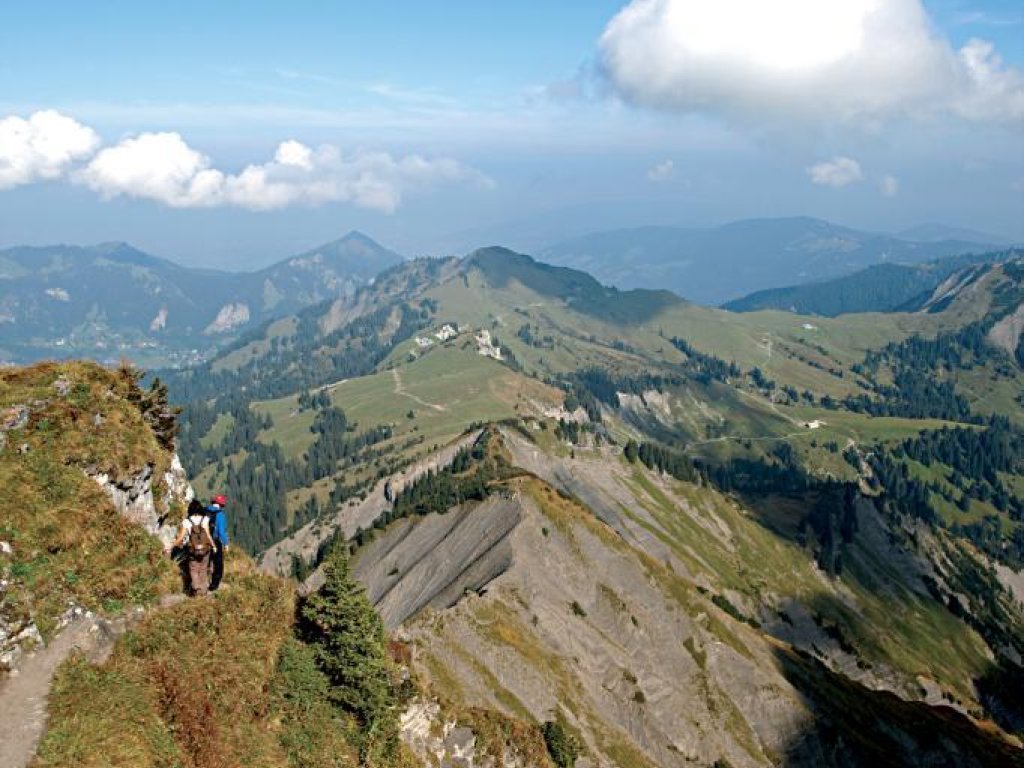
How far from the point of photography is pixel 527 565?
109 metres

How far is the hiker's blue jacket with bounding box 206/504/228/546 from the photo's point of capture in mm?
36125

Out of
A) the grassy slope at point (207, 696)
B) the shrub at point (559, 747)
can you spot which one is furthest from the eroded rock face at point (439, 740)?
the shrub at point (559, 747)

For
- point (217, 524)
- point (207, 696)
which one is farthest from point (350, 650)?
point (217, 524)

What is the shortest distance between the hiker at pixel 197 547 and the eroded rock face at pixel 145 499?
14.6 ft

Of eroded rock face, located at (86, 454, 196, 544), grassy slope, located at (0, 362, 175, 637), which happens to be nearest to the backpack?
grassy slope, located at (0, 362, 175, 637)

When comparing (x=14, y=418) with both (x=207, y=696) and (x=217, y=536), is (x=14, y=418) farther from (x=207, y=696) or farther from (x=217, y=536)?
(x=207, y=696)

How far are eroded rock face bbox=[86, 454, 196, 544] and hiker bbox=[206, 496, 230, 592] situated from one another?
18.5ft

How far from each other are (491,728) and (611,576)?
6872 centimetres

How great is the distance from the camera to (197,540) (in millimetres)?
35688

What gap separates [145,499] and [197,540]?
837 cm

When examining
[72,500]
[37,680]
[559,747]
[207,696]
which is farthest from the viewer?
[559,747]

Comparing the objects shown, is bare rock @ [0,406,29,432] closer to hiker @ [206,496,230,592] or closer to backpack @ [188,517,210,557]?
hiker @ [206,496,230,592]

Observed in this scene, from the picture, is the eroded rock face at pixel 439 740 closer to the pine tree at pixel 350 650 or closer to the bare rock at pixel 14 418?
the pine tree at pixel 350 650

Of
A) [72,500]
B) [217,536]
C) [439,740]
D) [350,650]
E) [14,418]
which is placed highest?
[14,418]
